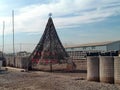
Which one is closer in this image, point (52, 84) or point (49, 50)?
point (52, 84)

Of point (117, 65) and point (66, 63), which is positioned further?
point (66, 63)

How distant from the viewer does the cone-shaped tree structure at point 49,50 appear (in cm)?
3772

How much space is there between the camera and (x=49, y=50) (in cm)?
3822

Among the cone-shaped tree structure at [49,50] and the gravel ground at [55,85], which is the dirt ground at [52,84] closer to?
the gravel ground at [55,85]

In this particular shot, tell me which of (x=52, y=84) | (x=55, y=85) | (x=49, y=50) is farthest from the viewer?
(x=49, y=50)

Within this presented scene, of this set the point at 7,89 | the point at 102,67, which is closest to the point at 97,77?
the point at 102,67

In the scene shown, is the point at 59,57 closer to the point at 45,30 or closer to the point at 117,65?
the point at 45,30

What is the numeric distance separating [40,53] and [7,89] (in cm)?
2025

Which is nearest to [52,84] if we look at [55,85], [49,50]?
[55,85]

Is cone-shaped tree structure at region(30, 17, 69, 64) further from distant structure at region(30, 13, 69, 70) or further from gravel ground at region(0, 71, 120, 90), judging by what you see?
gravel ground at region(0, 71, 120, 90)

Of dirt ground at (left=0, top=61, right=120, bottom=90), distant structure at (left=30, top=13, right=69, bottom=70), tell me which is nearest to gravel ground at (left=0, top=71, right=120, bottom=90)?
dirt ground at (left=0, top=61, right=120, bottom=90)

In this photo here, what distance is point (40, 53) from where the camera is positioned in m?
39.1

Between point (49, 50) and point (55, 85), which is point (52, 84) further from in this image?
point (49, 50)

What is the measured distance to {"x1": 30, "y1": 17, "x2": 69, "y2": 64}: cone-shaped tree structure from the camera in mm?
37719
